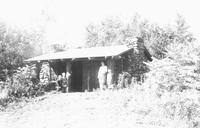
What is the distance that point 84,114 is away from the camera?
1091 cm

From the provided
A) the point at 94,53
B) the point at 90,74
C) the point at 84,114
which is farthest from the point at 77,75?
the point at 84,114

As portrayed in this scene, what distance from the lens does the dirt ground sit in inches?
377

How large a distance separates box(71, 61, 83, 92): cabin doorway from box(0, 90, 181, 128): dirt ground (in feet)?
18.7

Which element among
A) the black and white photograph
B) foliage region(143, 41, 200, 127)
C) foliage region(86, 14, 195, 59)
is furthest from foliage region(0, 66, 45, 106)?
foliage region(86, 14, 195, 59)

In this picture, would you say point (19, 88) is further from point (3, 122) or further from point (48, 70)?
point (3, 122)

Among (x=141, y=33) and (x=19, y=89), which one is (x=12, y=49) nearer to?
(x=19, y=89)

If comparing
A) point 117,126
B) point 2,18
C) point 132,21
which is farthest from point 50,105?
point 132,21

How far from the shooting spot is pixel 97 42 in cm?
5281

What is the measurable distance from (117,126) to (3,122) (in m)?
4.70

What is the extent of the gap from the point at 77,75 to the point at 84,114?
32.3 feet

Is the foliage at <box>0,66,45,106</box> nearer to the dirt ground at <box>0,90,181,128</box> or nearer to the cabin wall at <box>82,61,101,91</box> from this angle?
the dirt ground at <box>0,90,181,128</box>

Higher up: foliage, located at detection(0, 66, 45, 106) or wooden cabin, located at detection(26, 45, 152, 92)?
wooden cabin, located at detection(26, 45, 152, 92)

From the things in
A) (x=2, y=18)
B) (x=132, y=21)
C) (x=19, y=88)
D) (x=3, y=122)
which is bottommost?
(x=3, y=122)

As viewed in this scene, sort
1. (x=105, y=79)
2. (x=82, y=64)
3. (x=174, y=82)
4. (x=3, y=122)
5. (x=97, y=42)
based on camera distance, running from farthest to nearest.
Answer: (x=97, y=42), (x=82, y=64), (x=105, y=79), (x=174, y=82), (x=3, y=122)
